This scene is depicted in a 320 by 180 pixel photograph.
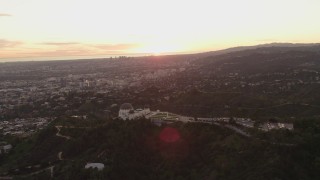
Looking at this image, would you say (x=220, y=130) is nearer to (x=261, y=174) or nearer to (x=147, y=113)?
(x=261, y=174)

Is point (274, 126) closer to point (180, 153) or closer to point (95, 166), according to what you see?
point (180, 153)

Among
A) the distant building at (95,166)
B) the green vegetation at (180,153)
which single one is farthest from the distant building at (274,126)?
the distant building at (95,166)

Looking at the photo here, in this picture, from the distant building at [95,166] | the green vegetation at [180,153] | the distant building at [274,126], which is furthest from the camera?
the distant building at [274,126]

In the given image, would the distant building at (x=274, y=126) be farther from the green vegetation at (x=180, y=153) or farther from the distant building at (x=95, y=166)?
the distant building at (x=95, y=166)

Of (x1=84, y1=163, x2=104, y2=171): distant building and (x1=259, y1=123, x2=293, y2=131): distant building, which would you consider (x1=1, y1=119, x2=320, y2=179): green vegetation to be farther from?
(x1=259, y1=123, x2=293, y2=131): distant building

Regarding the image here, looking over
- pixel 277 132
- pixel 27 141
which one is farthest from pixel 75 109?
pixel 277 132

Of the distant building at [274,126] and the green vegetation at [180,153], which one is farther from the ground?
the distant building at [274,126]

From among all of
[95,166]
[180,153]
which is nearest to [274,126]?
[180,153]

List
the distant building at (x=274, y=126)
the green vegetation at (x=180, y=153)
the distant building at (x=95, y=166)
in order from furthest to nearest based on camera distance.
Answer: the distant building at (x=274, y=126), the distant building at (x=95, y=166), the green vegetation at (x=180, y=153)

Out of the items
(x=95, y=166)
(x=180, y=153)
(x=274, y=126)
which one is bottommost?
(x=95, y=166)

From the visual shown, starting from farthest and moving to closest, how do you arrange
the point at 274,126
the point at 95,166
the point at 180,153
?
the point at 274,126 → the point at 180,153 → the point at 95,166

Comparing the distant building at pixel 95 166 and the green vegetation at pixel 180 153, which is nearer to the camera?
the green vegetation at pixel 180 153

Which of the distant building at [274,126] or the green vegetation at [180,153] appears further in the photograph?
the distant building at [274,126]

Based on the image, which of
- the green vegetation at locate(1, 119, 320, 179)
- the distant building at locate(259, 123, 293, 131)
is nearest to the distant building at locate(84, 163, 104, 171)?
the green vegetation at locate(1, 119, 320, 179)
